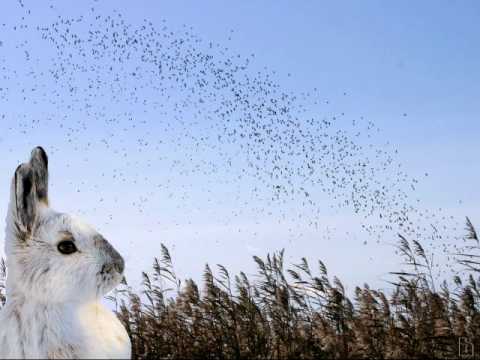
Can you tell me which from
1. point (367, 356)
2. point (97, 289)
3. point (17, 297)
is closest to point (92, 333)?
point (97, 289)

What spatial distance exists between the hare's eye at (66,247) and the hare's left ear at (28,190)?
0.78 ft

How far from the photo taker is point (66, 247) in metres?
4.39

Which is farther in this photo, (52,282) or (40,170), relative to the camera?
(40,170)

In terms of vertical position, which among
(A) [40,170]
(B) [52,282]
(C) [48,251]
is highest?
(A) [40,170]

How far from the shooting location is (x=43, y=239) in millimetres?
4402

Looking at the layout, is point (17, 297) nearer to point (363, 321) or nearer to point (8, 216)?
point (8, 216)

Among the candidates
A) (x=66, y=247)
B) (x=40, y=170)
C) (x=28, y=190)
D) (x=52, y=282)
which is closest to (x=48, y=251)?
(x=66, y=247)

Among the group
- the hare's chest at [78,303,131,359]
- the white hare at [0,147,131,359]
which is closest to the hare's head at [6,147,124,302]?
the white hare at [0,147,131,359]

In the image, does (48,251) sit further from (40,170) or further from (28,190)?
(40,170)

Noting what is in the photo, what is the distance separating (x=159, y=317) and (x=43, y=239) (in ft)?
17.8

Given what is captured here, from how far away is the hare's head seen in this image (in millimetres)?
4270

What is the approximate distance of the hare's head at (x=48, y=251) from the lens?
427cm

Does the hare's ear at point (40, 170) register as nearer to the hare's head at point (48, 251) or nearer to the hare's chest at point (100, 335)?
the hare's head at point (48, 251)

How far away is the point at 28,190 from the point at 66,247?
46 cm
